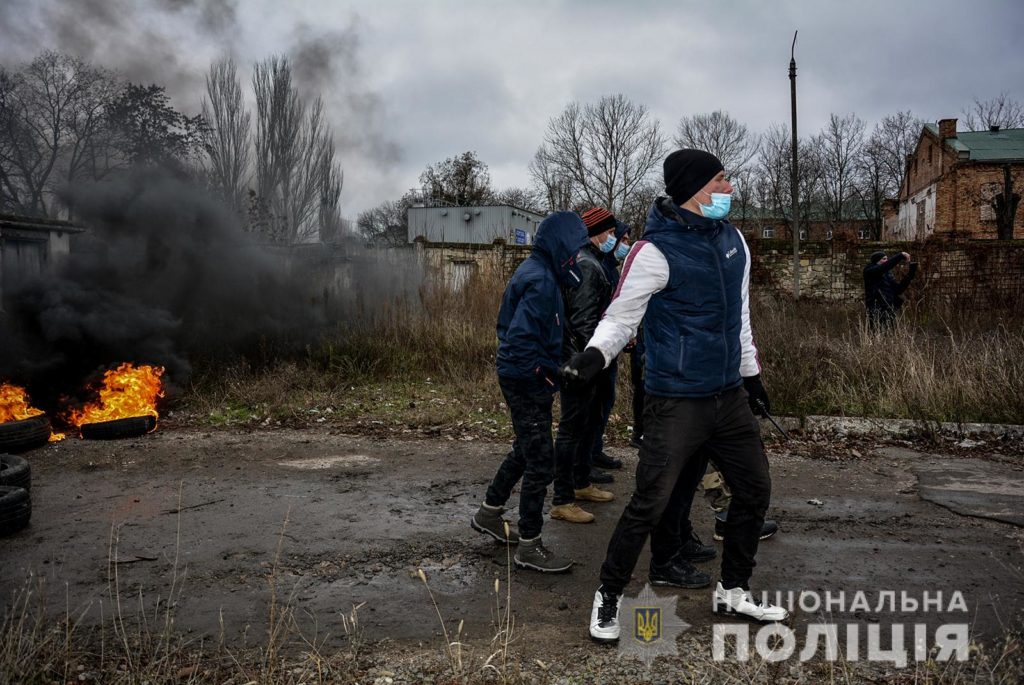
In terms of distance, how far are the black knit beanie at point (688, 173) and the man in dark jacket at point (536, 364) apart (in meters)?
0.92

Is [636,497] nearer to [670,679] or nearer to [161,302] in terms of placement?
[670,679]

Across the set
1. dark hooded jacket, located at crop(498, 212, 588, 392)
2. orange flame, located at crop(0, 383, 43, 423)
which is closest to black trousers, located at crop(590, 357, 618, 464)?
dark hooded jacket, located at crop(498, 212, 588, 392)

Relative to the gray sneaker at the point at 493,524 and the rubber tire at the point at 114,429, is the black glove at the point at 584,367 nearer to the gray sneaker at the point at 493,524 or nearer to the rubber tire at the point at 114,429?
the gray sneaker at the point at 493,524

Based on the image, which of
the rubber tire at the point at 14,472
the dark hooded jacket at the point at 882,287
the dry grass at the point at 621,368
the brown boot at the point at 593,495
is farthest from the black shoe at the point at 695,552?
the dark hooded jacket at the point at 882,287

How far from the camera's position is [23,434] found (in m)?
6.80

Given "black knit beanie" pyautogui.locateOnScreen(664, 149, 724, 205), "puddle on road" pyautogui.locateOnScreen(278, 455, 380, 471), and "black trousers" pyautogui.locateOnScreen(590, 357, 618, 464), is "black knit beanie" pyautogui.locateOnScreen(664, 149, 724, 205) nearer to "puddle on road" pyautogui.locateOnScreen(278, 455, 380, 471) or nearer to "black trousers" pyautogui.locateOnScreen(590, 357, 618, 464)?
"black trousers" pyautogui.locateOnScreen(590, 357, 618, 464)

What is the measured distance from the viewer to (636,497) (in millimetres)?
3039

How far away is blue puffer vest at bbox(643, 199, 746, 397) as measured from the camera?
117 inches

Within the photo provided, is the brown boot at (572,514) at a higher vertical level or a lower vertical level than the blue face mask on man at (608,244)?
lower

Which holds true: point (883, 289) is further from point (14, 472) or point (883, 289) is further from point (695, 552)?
point (14, 472)

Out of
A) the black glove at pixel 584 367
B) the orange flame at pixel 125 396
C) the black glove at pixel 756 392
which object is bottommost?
the orange flame at pixel 125 396

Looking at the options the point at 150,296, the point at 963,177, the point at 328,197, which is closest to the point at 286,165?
the point at 328,197

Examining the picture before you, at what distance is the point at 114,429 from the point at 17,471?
7.61ft

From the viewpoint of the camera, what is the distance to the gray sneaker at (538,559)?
12.5 feet
